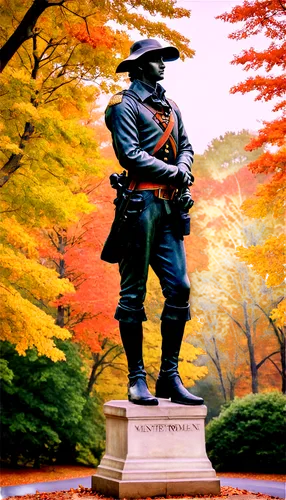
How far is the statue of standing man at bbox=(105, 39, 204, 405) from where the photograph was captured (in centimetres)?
599

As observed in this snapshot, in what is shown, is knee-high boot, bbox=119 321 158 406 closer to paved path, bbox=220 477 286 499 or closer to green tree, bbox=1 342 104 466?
paved path, bbox=220 477 286 499

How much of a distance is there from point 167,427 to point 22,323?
218 inches

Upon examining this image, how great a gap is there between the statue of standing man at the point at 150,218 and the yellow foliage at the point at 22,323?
16.4 feet

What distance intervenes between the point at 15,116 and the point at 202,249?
1433 centimetres

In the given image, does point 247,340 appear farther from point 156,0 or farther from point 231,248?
point 156,0

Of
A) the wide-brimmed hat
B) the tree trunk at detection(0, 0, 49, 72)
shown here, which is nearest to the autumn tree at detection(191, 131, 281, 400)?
the tree trunk at detection(0, 0, 49, 72)

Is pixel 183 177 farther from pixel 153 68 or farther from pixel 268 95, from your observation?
pixel 268 95

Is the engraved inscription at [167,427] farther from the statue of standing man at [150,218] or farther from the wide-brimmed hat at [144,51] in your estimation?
the wide-brimmed hat at [144,51]

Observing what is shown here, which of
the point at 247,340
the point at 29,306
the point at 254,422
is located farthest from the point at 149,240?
the point at 247,340

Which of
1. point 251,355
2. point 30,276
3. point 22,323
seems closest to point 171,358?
point 22,323

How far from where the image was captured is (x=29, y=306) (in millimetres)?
11109

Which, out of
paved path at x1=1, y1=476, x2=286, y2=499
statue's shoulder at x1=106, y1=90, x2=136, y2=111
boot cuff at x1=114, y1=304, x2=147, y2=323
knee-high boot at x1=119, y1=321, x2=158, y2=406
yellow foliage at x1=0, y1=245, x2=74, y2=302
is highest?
statue's shoulder at x1=106, y1=90, x2=136, y2=111

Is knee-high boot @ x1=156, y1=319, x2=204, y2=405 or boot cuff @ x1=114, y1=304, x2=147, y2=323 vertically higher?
boot cuff @ x1=114, y1=304, x2=147, y2=323

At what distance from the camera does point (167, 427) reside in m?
5.82
